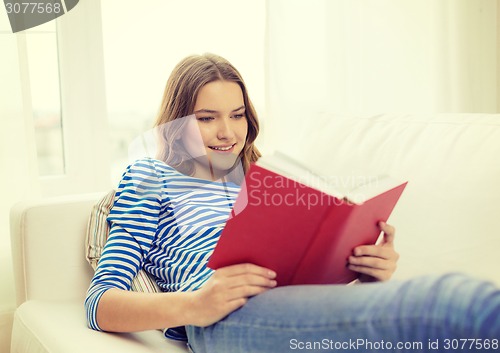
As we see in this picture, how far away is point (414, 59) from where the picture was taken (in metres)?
2.55

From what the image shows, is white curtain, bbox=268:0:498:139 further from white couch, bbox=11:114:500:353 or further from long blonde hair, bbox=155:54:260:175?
long blonde hair, bbox=155:54:260:175

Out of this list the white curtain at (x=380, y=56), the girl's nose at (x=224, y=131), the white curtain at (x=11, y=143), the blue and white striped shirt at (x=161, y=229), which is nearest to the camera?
the blue and white striped shirt at (x=161, y=229)

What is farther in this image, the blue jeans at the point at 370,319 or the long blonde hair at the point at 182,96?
the long blonde hair at the point at 182,96

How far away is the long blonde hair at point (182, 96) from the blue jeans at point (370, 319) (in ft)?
1.60

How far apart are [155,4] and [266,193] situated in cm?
159

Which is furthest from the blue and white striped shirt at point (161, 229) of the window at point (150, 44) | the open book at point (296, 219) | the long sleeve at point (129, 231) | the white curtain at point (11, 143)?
the window at point (150, 44)

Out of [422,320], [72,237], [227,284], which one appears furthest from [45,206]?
[422,320]

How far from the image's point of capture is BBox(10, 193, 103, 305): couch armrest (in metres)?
1.40

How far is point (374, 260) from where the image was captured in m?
1.09

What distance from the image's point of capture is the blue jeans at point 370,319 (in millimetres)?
751

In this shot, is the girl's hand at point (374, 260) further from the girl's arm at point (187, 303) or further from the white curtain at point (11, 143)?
the white curtain at point (11, 143)

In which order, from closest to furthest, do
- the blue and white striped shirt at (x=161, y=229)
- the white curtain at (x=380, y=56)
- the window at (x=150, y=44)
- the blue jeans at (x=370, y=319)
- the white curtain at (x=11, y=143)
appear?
1. the blue jeans at (x=370, y=319)
2. the blue and white striped shirt at (x=161, y=229)
3. the white curtain at (x=11, y=143)
4. the window at (x=150, y=44)
5. the white curtain at (x=380, y=56)

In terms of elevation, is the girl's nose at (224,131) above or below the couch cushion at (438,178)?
above

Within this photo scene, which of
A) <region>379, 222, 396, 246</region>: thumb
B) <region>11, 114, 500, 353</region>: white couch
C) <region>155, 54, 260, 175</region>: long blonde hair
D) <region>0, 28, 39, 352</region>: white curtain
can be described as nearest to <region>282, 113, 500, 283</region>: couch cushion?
<region>11, 114, 500, 353</region>: white couch
